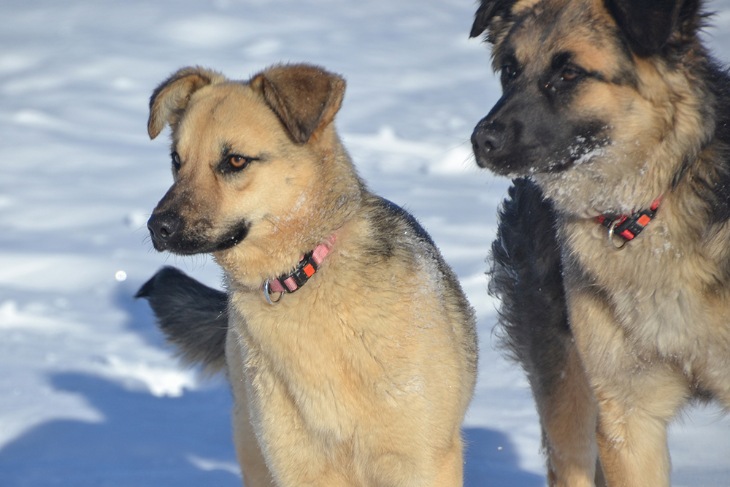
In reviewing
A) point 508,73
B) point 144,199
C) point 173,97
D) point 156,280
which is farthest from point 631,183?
point 144,199

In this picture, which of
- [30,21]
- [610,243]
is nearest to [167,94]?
[610,243]

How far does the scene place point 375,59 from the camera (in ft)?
43.0

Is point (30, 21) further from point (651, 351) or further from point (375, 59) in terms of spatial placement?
point (651, 351)

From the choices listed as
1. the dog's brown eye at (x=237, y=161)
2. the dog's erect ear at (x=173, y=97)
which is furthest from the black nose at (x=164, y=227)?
the dog's erect ear at (x=173, y=97)

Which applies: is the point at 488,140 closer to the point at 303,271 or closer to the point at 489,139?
the point at 489,139

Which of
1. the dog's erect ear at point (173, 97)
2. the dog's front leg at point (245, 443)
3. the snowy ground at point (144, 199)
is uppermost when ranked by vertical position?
the dog's erect ear at point (173, 97)

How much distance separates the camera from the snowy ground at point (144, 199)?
508cm

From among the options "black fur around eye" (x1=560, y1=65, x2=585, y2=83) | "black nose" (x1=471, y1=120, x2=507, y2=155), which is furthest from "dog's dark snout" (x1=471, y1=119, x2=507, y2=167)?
"black fur around eye" (x1=560, y1=65, x2=585, y2=83)

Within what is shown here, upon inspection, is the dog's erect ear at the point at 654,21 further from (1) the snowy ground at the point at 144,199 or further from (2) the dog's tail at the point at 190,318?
(2) the dog's tail at the point at 190,318

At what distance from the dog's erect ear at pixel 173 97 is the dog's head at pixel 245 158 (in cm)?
26

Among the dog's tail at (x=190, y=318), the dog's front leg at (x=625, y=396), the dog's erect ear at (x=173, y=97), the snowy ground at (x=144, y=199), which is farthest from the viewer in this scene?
the snowy ground at (x=144, y=199)

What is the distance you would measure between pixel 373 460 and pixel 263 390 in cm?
48

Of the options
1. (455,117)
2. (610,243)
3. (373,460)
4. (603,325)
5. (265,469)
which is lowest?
(455,117)

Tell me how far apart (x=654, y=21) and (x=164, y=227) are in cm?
181
